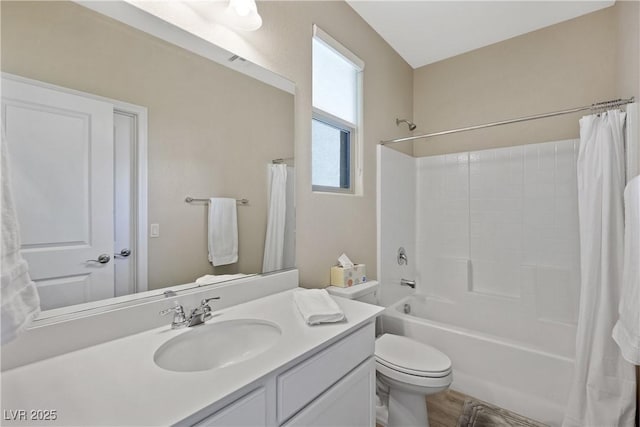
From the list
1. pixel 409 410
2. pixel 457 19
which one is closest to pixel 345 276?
pixel 409 410

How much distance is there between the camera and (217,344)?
107 centimetres

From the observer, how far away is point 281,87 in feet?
5.01

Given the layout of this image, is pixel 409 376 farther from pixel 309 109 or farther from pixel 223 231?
pixel 309 109

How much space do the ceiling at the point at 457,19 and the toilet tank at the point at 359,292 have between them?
1.94 meters

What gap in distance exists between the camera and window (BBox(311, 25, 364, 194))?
183 centimetres

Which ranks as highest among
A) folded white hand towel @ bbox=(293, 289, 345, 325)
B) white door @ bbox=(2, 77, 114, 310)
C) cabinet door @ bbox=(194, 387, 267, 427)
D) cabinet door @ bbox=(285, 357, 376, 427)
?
white door @ bbox=(2, 77, 114, 310)

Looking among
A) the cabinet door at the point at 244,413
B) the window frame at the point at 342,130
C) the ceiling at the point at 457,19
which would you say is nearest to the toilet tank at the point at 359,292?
the window frame at the point at 342,130

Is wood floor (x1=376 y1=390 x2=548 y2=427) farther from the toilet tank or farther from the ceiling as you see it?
the ceiling

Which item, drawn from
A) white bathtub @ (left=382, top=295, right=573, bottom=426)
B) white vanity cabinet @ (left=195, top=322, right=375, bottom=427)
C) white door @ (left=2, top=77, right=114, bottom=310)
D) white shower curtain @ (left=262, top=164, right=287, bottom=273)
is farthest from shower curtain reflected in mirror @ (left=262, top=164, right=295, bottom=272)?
white bathtub @ (left=382, top=295, right=573, bottom=426)

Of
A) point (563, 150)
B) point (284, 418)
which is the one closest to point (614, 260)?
point (563, 150)

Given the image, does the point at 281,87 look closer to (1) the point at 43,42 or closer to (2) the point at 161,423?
(1) the point at 43,42

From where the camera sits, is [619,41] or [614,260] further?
[619,41]

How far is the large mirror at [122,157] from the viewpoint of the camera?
0.80 meters

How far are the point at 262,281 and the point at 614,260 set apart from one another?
5.99 feet
